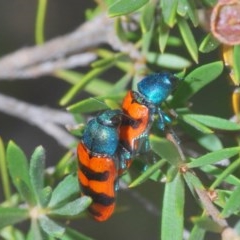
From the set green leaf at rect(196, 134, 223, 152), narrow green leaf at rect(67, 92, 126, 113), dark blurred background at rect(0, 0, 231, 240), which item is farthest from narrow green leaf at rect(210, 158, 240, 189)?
dark blurred background at rect(0, 0, 231, 240)

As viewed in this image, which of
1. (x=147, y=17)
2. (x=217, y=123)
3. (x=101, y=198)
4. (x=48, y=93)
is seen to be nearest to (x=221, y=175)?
(x=217, y=123)

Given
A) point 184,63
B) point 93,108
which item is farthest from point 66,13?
point 93,108

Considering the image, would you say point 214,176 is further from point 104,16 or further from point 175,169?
point 104,16

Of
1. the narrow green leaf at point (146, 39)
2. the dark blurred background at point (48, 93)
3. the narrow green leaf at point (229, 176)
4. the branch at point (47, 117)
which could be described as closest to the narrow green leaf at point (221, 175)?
the narrow green leaf at point (229, 176)

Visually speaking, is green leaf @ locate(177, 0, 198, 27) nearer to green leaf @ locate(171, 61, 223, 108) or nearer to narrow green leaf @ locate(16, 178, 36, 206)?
green leaf @ locate(171, 61, 223, 108)

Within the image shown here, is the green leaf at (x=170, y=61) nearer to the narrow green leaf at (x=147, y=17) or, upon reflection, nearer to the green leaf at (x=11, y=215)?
the narrow green leaf at (x=147, y=17)
